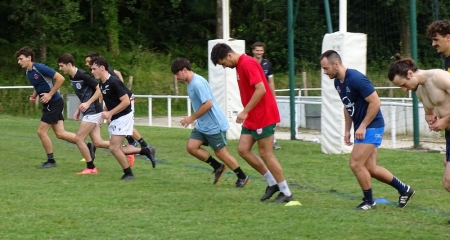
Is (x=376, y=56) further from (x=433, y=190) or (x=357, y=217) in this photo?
(x=357, y=217)

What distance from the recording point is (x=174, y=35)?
44.1 meters

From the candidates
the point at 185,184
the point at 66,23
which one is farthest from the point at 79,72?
the point at 66,23

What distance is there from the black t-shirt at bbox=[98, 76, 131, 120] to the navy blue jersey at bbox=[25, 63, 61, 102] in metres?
1.95

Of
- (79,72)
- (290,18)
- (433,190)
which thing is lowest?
(433,190)

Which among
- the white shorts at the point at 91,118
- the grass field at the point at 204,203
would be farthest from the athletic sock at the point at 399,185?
the white shorts at the point at 91,118

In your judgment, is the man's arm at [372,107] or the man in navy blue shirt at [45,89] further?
the man in navy blue shirt at [45,89]

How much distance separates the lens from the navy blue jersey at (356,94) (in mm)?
8305

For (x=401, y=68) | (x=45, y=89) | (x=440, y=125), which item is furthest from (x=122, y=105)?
(x=440, y=125)

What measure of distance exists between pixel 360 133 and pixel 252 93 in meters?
1.41

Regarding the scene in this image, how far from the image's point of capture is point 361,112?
27.8 feet

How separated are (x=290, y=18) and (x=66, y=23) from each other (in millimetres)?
20068

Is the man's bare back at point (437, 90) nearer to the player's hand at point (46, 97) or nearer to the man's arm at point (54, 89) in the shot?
the man's arm at point (54, 89)

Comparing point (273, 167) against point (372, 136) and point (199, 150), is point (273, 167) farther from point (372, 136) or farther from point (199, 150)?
point (199, 150)

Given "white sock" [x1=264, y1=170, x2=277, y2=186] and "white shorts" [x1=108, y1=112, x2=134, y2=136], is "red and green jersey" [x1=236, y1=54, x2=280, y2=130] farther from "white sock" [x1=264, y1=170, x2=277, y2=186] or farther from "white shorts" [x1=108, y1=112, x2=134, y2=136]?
"white shorts" [x1=108, y1=112, x2=134, y2=136]
